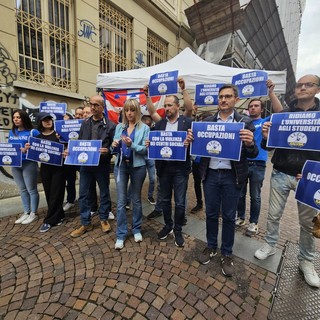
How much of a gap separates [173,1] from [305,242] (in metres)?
11.8

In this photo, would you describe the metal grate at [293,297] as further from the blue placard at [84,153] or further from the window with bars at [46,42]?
the window with bars at [46,42]

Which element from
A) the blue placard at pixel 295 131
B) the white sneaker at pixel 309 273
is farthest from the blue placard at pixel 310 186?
the white sneaker at pixel 309 273

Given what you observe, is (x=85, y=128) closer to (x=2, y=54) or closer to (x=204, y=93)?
(x=204, y=93)

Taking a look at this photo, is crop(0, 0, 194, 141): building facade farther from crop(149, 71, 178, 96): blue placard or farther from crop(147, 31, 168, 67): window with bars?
crop(149, 71, 178, 96): blue placard

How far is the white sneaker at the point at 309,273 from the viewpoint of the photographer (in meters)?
2.34

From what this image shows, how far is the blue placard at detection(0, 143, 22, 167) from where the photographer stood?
11.6ft

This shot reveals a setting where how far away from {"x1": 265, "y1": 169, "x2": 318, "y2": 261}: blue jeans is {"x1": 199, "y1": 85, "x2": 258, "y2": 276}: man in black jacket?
0.44 m

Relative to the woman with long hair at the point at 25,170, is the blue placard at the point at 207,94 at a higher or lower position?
higher

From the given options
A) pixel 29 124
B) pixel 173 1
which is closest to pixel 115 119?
pixel 29 124

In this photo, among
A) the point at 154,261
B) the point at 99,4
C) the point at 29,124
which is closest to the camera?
the point at 154,261

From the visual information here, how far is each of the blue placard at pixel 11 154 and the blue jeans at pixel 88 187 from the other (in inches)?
46.4

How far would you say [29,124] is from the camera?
12.2 feet

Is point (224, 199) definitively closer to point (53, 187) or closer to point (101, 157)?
point (101, 157)

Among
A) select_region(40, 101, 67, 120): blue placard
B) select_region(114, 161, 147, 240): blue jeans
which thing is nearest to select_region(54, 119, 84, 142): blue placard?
select_region(40, 101, 67, 120): blue placard
